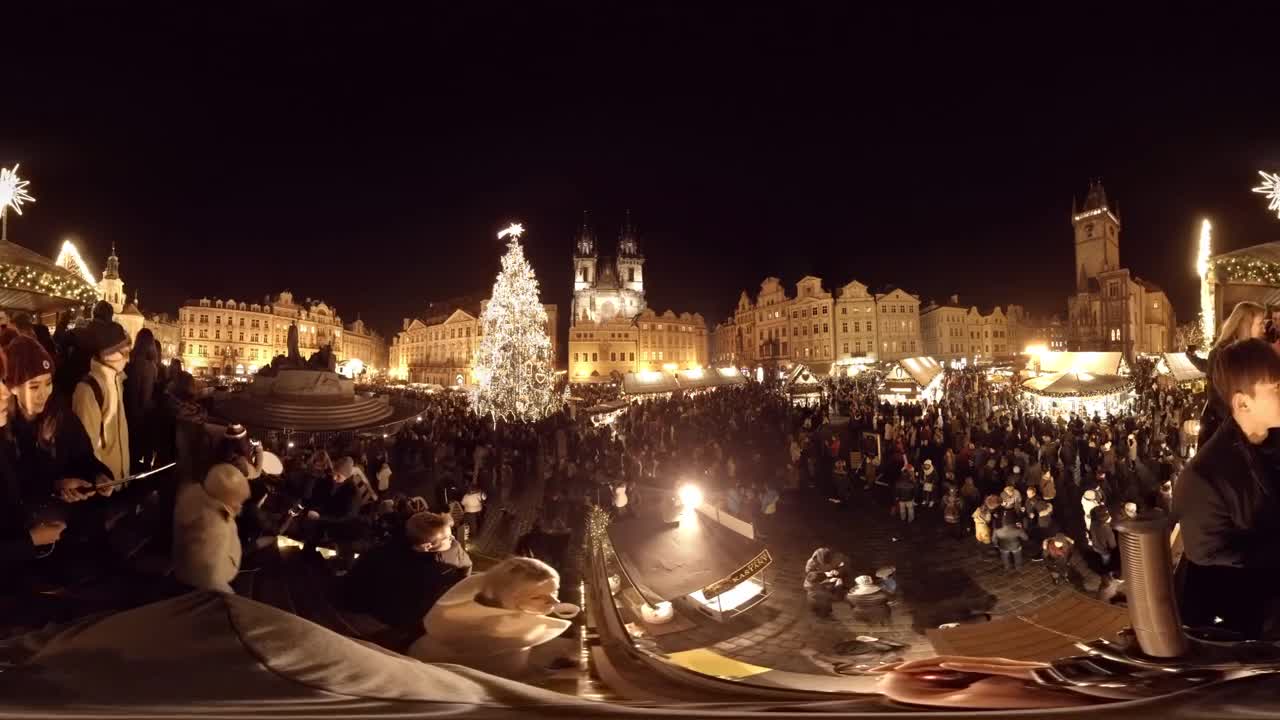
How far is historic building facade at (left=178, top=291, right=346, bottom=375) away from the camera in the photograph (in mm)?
48750

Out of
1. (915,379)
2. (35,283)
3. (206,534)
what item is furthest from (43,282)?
(915,379)

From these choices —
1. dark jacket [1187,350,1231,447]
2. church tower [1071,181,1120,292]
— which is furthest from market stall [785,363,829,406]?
church tower [1071,181,1120,292]

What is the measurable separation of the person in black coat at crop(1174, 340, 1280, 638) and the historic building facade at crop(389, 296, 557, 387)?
188 feet

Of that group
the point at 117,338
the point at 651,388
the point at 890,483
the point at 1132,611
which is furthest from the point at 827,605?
the point at 651,388

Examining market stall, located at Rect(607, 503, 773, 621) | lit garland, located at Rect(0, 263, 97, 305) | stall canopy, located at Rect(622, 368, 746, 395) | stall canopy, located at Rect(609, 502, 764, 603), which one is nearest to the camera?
lit garland, located at Rect(0, 263, 97, 305)

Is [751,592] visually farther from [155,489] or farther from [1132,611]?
[155,489]

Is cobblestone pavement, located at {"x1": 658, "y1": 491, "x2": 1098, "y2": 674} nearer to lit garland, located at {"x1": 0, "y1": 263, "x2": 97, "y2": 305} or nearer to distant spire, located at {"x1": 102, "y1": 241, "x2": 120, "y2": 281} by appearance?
lit garland, located at {"x1": 0, "y1": 263, "x2": 97, "y2": 305}

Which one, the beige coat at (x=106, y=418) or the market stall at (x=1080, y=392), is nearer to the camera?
the beige coat at (x=106, y=418)

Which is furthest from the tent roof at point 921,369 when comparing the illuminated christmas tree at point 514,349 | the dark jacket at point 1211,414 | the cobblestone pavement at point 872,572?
the dark jacket at point 1211,414

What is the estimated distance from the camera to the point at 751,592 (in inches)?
207

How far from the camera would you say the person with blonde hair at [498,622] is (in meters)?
2.43

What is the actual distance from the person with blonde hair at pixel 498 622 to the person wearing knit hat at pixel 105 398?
2.95 metres

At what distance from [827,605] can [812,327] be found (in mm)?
56458

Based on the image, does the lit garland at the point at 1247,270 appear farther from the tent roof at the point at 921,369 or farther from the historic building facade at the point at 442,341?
the historic building facade at the point at 442,341
